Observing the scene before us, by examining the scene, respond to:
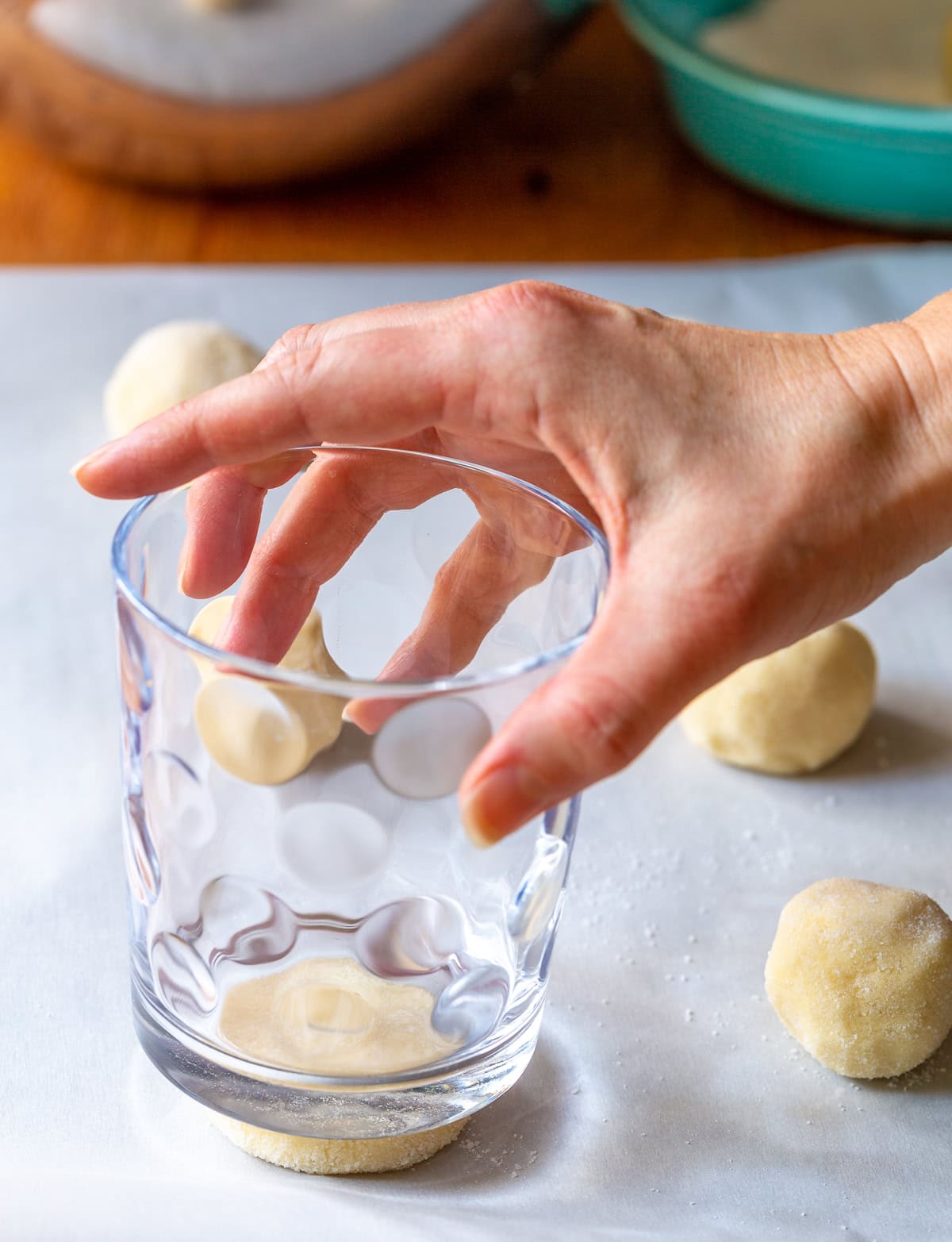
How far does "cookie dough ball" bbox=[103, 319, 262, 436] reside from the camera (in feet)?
3.19

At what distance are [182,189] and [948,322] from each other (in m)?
0.95

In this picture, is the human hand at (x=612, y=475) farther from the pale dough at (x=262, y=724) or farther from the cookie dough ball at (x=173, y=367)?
the cookie dough ball at (x=173, y=367)

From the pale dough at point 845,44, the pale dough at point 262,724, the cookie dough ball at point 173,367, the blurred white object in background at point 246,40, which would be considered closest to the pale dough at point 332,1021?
the pale dough at point 262,724

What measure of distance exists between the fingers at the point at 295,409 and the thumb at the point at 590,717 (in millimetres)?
111

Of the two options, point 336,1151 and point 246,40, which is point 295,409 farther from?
point 246,40

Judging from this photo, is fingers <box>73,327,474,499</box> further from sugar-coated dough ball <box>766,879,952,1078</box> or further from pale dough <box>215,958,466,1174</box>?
sugar-coated dough ball <box>766,879,952,1078</box>

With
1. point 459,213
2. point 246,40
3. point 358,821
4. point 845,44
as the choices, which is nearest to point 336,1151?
point 358,821

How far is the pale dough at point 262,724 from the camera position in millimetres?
436

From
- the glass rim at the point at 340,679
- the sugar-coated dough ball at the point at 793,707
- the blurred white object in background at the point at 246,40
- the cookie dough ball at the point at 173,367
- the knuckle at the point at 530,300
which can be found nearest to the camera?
the glass rim at the point at 340,679

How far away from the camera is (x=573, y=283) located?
4.17 ft

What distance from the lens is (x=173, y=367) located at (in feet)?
3.20

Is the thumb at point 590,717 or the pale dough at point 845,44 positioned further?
the pale dough at point 845,44

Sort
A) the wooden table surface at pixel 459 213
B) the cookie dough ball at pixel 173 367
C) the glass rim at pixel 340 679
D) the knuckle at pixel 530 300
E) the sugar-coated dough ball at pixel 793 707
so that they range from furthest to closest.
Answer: the wooden table surface at pixel 459 213 < the cookie dough ball at pixel 173 367 < the sugar-coated dough ball at pixel 793 707 < the knuckle at pixel 530 300 < the glass rim at pixel 340 679

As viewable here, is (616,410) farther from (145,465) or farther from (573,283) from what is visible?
(573,283)
